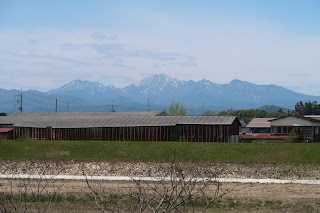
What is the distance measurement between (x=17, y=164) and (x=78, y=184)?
17067 mm

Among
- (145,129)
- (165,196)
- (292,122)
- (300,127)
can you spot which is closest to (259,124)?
(292,122)

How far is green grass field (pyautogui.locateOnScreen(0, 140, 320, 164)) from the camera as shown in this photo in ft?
153

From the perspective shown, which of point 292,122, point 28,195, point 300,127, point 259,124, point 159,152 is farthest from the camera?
point 259,124

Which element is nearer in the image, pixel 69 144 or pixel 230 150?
pixel 230 150

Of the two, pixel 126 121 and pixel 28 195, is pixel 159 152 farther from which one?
pixel 28 195

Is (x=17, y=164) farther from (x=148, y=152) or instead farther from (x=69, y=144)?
(x=148, y=152)

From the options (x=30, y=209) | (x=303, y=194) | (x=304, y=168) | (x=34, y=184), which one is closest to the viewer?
(x=30, y=209)

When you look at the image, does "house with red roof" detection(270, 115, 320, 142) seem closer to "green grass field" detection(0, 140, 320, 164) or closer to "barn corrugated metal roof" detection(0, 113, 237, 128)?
"barn corrugated metal roof" detection(0, 113, 237, 128)

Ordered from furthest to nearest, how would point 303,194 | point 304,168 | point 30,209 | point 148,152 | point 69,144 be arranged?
point 69,144
point 148,152
point 304,168
point 303,194
point 30,209

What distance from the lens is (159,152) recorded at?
163 ft

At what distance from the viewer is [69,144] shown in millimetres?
54406

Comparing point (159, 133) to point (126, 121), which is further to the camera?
point (126, 121)

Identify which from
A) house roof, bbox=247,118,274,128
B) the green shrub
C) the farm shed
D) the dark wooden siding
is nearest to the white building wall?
the green shrub

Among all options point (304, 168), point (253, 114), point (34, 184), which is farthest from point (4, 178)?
point (253, 114)
